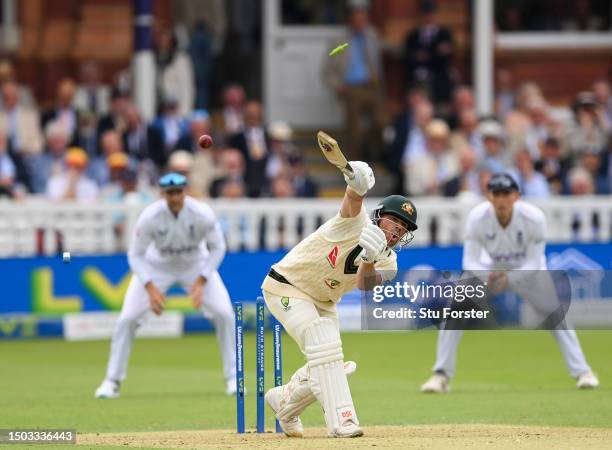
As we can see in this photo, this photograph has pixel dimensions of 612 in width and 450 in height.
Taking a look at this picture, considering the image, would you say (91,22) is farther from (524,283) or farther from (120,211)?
Answer: (524,283)

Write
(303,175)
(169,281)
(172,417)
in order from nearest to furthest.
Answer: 1. (172,417)
2. (169,281)
3. (303,175)

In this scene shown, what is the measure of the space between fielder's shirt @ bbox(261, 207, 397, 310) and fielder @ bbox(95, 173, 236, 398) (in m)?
3.42

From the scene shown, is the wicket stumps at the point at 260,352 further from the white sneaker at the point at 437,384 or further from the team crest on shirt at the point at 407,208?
the white sneaker at the point at 437,384

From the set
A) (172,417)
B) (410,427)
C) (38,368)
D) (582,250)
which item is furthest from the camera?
(582,250)

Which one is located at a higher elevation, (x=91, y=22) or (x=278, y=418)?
(x=91, y=22)

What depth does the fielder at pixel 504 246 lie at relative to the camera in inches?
554

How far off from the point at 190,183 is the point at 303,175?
5.80 feet

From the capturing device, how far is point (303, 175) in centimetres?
2064

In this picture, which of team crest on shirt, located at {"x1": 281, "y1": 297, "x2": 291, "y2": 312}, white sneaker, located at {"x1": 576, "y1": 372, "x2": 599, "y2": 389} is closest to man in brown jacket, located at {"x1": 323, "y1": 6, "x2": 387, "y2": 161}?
white sneaker, located at {"x1": 576, "y1": 372, "x2": 599, "y2": 389}

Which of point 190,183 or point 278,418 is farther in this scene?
point 190,183

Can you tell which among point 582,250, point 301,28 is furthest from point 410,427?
point 301,28

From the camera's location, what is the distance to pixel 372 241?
33.0 feet

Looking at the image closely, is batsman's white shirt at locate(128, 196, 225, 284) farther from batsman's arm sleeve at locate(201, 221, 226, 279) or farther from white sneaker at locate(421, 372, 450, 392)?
white sneaker at locate(421, 372, 450, 392)

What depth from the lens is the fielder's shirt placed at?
10.6 m
